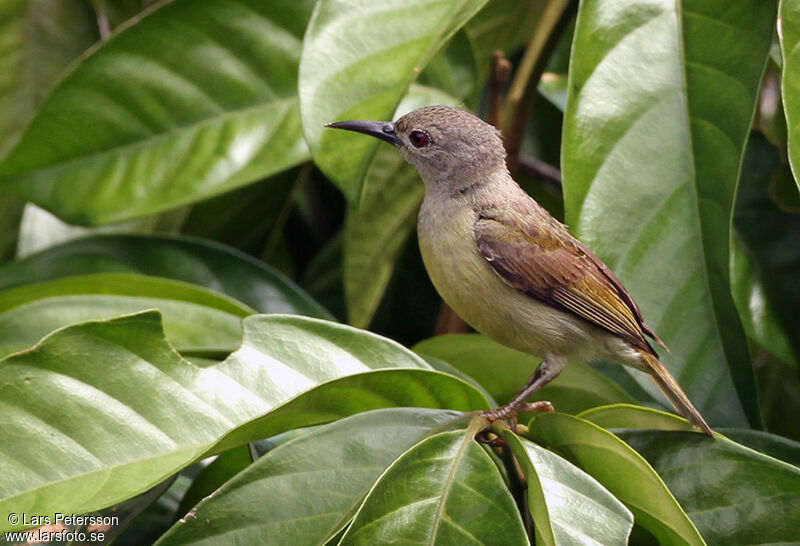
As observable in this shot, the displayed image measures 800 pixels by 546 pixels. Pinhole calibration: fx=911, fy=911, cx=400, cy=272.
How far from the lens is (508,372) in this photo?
2316 millimetres

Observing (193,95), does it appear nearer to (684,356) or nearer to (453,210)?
(453,210)

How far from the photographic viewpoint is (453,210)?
2352mm

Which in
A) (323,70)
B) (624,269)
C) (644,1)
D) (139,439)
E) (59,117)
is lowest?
(139,439)

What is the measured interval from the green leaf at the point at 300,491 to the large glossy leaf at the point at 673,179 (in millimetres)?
685

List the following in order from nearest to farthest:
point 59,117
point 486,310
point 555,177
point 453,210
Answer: point 486,310 < point 453,210 < point 59,117 < point 555,177

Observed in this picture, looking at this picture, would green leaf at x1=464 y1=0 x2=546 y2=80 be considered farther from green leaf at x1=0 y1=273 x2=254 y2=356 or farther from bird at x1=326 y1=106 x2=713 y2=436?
green leaf at x1=0 y1=273 x2=254 y2=356

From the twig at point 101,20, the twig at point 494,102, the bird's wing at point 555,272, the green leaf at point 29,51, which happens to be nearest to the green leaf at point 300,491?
the bird's wing at point 555,272

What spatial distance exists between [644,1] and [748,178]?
815mm

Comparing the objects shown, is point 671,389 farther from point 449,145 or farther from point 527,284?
point 449,145

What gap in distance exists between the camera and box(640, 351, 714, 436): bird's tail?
1.89 meters

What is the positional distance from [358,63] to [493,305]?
0.66 m

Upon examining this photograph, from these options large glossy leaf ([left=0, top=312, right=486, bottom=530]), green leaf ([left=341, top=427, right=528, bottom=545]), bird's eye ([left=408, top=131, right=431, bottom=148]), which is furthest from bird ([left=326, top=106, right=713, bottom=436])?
green leaf ([left=341, top=427, right=528, bottom=545])

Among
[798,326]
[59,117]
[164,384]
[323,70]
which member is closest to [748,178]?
Result: [798,326]

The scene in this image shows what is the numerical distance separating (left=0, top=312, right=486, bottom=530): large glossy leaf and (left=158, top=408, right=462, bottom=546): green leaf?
0.25ft
